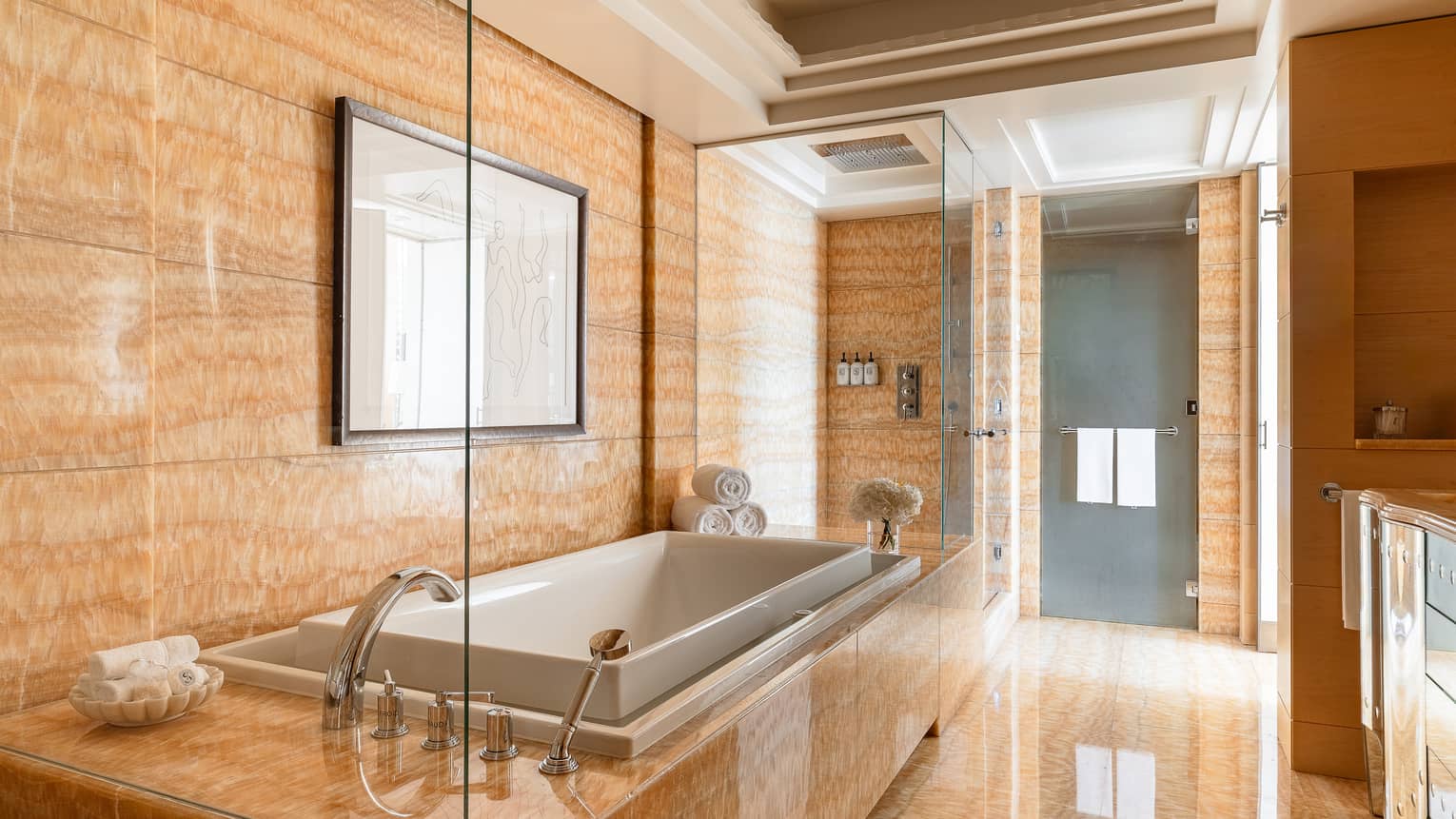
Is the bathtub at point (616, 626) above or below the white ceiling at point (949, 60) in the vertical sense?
below

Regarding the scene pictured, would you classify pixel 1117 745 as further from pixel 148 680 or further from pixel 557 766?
pixel 148 680

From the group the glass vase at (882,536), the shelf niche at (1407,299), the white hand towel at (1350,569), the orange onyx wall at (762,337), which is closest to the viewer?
the white hand towel at (1350,569)

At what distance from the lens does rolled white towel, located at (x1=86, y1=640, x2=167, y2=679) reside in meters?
1.15

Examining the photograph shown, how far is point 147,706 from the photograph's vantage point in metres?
1.18

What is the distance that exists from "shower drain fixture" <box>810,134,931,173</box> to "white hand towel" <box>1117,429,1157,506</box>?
203 centimetres

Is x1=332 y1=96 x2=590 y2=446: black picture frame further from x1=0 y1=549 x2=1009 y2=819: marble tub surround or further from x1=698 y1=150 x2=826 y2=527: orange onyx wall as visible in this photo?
x1=698 y1=150 x2=826 y2=527: orange onyx wall

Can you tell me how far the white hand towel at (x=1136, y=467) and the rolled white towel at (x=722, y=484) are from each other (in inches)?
86.0

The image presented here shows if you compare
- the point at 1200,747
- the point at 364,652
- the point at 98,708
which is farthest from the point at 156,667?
the point at 1200,747

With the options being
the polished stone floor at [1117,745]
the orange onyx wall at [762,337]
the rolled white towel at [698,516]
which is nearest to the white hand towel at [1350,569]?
the polished stone floor at [1117,745]

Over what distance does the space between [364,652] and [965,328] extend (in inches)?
114

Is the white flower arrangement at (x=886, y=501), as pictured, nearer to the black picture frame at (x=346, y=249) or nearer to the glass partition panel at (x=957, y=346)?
the glass partition panel at (x=957, y=346)

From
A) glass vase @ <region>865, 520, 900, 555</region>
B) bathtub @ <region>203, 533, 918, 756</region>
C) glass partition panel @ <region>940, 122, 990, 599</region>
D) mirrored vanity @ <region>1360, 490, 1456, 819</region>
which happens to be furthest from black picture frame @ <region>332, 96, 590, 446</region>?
glass partition panel @ <region>940, 122, 990, 599</region>

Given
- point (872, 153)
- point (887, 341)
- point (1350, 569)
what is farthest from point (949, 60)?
point (1350, 569)

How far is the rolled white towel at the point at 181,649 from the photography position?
3.80ft
